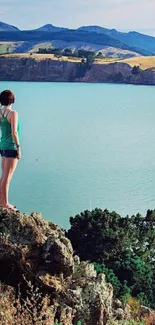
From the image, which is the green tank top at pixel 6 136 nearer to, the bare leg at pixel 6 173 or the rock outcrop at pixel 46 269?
the bare leg at pixel 6 173

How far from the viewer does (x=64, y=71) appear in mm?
114062

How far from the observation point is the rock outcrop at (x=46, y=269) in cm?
551

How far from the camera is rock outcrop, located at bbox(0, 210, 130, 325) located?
18.1 ft

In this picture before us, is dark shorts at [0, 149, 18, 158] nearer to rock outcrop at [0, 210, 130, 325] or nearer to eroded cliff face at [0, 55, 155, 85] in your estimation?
rock outcrop at [0, 210, 130, 325]

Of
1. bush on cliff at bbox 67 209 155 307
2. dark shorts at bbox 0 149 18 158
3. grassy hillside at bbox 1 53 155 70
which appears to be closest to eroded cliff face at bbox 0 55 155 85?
grassy hillside at bbox 1 53 155 70

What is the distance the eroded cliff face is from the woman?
104 metres

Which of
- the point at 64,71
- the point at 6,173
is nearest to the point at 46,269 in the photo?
the point at 6,173

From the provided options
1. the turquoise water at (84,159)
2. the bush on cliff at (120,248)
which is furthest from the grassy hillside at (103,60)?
the bush on cliff at (120,248)

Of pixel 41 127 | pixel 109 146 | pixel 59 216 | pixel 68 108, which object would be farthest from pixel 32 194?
pixel 68 108

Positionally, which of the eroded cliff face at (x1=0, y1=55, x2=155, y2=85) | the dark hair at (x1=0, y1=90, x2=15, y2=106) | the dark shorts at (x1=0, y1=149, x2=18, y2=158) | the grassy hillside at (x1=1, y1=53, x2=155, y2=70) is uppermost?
the grassy hillside at (x1=1, y1=53, x2=155, y2=70)

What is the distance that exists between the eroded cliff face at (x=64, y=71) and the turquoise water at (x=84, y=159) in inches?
1423

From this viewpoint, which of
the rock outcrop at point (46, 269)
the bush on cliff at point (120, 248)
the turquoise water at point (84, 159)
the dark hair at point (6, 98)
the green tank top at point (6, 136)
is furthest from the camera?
the turquoise water at point (84, 159)

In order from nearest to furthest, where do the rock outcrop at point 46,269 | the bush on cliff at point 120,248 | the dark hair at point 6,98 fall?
the rock outcrop at point 46,269 → the dark hair at point 6,98 → the bush on cliff at point 120,248

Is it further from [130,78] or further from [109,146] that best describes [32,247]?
[130,78]
